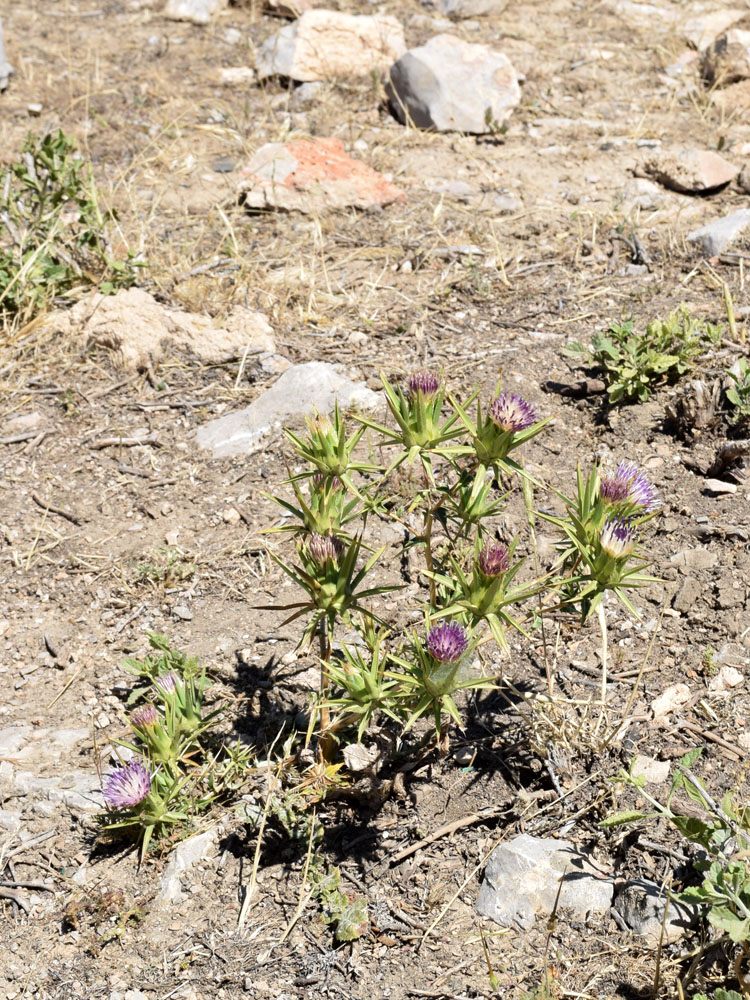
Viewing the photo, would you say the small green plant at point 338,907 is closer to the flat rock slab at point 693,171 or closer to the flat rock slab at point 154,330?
the flat rock slab at point 154,330

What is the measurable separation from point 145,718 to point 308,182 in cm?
334

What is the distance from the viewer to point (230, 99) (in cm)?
605

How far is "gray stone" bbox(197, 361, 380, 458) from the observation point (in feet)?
12.0

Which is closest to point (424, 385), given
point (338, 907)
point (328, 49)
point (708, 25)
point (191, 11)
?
point (338, 907)

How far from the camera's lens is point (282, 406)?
3.72 metres

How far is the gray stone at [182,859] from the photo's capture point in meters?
2.33

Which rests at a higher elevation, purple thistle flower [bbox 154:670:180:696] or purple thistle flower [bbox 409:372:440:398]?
purple thistle flower [bbox 409:372:440:398]

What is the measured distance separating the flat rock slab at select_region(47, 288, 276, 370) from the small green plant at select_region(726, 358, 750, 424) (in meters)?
1.85

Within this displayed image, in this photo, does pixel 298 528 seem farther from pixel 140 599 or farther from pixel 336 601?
pixel 140 599

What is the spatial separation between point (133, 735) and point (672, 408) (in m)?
2.13

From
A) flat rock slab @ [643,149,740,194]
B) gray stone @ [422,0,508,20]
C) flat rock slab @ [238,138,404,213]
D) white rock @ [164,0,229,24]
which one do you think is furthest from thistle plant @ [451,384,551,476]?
white rock @ [164,0,229,24]

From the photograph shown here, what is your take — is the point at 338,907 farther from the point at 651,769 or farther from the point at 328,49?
the point at 328,49

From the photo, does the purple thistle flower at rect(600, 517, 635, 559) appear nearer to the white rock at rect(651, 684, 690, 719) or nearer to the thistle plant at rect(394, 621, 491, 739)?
the thistle plant at rect(394, 621, 491, 739)

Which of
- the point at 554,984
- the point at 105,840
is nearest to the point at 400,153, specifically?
the point at 105,840
